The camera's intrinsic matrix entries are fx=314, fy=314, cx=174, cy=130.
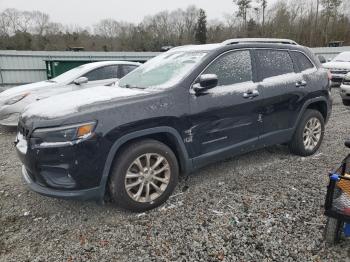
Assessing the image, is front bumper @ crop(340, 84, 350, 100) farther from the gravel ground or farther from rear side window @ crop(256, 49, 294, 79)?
the gravel ground

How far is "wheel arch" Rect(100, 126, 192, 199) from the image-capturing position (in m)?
3.00

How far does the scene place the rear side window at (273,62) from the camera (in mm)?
4203

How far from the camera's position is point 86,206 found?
11.6 ft

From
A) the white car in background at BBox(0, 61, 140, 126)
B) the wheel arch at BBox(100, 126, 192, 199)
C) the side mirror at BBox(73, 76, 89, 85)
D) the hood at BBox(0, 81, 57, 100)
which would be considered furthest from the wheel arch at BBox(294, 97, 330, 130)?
the hood at BBox(0, 81, 57, 100)

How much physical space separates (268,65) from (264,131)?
909 mm

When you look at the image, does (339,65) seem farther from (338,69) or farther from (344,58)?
(344,58)

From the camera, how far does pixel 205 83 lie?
136 inches

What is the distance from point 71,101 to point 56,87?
4019 millimetres

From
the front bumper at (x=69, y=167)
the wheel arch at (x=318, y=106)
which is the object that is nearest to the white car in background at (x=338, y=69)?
the wheel arch at (x=318, y=106)

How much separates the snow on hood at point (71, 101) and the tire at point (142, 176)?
1.85 feet

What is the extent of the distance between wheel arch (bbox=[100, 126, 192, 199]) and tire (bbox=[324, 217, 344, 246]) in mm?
1500

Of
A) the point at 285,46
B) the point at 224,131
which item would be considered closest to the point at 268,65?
the point at 285,46

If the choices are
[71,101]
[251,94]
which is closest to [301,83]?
[251,94]

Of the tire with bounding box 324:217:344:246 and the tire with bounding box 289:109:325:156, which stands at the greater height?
the tire with bounding box 289:109:325:156
